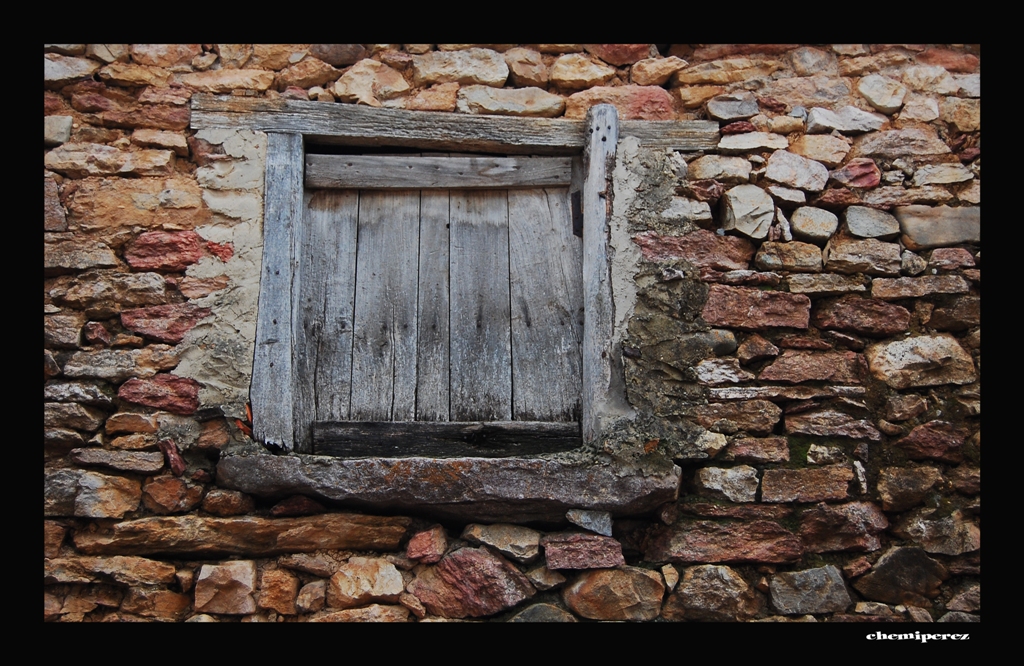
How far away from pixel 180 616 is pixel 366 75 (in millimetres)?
1894

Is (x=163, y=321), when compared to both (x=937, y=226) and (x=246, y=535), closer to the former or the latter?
(x=246, y=535)

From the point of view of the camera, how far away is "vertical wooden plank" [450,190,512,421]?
2646mm

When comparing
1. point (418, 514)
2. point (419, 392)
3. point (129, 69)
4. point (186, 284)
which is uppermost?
point (129, 69)

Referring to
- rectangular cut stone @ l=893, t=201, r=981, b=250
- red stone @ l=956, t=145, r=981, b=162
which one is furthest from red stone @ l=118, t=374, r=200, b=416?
red stone @ l=956, t=145, r=981, b=162

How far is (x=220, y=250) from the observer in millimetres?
2545

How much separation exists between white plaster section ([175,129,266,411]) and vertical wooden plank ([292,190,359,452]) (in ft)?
0.56

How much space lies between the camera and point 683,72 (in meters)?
2.76

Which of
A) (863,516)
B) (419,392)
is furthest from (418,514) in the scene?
(863,516)

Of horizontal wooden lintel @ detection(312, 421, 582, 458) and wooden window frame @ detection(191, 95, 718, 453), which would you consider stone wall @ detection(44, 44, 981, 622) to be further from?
horizontal wooden lintel @ detection(312, 421, 582, 458)

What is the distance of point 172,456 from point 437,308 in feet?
3.23

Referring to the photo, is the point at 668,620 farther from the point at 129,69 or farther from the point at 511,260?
the point at 129,69

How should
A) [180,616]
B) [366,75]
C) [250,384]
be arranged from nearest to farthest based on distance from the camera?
[180,616], [250,384], [366,75]

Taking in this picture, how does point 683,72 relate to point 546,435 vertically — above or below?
above

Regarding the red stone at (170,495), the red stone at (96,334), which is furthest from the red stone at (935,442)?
the red stone at (96,334)
